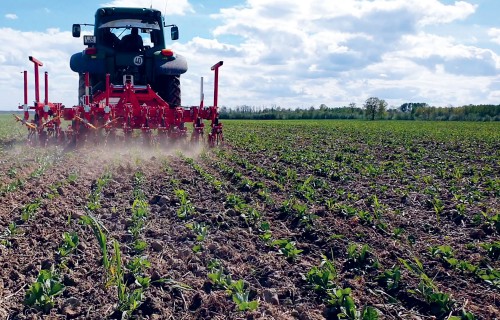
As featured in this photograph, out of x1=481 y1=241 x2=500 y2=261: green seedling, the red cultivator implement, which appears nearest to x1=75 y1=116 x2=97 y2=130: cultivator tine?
the red cultivator implement

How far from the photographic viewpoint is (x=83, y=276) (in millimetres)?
4559

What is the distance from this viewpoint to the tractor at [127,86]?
13148mm

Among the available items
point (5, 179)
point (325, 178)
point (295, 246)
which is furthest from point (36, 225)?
point (325, 178)

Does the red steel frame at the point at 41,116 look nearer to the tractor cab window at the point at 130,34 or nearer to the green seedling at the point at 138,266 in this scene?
the tractor cab window at the point at 130,34

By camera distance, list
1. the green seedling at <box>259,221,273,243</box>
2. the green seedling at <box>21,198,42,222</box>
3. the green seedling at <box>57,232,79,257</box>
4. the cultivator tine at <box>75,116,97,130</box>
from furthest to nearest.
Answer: the cultivator tine at <box>75,116,97,130</box>, the green seedling at <box>21,198,42,222</box>, the green seedling at <box>259,221,273,243</box>, the green seedling at <box>57,232,79,257</box>

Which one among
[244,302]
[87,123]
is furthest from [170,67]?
[244,302]

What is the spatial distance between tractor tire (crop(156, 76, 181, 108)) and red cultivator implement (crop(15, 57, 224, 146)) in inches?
16.7

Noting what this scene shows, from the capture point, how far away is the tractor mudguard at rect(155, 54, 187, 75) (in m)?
14.0

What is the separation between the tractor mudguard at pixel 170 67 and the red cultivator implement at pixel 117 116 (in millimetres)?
540

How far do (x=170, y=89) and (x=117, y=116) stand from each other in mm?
2052

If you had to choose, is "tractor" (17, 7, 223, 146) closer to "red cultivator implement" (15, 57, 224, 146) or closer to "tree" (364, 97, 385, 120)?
"red cultivator implement" (15, 57, 224, 146)

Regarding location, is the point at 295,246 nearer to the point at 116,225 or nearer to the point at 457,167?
the point at 116,225

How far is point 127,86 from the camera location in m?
13.3

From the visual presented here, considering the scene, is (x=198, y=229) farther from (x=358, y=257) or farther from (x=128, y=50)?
(x=128, y=50)
